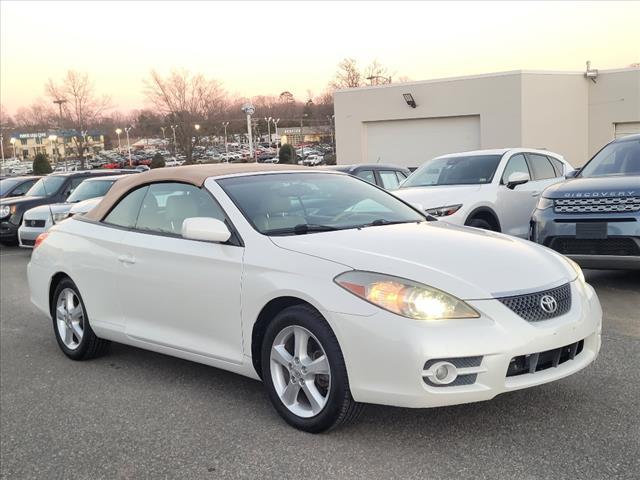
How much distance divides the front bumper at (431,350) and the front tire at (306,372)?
0.32ft

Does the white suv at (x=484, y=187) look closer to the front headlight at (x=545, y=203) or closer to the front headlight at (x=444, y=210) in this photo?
the front headlight at (x=444, y=210)

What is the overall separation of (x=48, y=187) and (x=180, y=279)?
39.1ft

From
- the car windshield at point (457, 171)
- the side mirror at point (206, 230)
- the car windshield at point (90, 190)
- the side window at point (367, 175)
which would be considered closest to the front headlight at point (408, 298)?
the side mirror at point (206, 230)

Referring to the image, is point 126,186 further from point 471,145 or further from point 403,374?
point 471,145

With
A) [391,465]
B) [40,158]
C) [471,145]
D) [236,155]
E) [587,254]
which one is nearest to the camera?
[391,465]

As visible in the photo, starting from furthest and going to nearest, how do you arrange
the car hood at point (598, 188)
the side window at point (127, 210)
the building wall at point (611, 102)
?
the building wall at point (611, 102) → the car hood at point (598, 188) → the side window at point (127, 210)

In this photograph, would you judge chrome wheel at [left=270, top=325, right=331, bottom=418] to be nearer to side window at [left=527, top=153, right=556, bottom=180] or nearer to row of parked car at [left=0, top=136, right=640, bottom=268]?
row of parked car at [left=0, top=136, right=640, bottom=268]

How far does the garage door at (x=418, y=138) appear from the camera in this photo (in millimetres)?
27641

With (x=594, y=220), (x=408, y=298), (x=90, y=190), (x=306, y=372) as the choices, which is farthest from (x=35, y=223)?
(x=408, y=298)

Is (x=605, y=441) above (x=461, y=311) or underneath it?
underneath

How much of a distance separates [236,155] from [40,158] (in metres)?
31.8

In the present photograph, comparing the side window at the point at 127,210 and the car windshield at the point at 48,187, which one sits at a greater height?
the side window at the point at 127,210

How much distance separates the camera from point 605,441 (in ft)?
10.9

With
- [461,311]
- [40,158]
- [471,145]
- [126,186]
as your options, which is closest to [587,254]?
[461,311]
